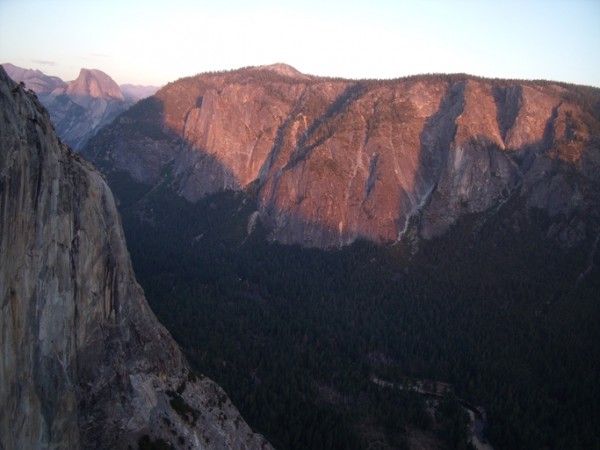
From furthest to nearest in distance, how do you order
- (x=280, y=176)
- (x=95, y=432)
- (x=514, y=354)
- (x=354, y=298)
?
(x=280, y=176) < (x=354, y=298) < (x=514, y=354) < (x=95, y=432)

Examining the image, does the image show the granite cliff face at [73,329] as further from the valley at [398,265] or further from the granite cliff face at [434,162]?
the granite cliff face at [434,162]

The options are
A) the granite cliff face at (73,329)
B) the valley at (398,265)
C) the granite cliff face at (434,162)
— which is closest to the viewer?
the granite cliff face at (73,329)

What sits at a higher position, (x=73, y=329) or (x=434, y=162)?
(x=434, y=162)

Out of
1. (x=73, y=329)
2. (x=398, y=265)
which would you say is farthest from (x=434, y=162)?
(x=73, y=329)

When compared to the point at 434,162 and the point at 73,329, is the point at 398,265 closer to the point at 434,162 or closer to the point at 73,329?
the point at 434,162

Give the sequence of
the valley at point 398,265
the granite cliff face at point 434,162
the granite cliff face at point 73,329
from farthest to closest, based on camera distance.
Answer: the granite cliff face at point 434,162, the valley at point 398,265, the granite cliff face at point 73,329

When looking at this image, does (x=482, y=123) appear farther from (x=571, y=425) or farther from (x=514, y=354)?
(x=571, y=425)

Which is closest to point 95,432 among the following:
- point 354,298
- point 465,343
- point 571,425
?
point 571,425

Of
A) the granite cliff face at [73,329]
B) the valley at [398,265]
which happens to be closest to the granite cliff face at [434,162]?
the valley at [398,265]
